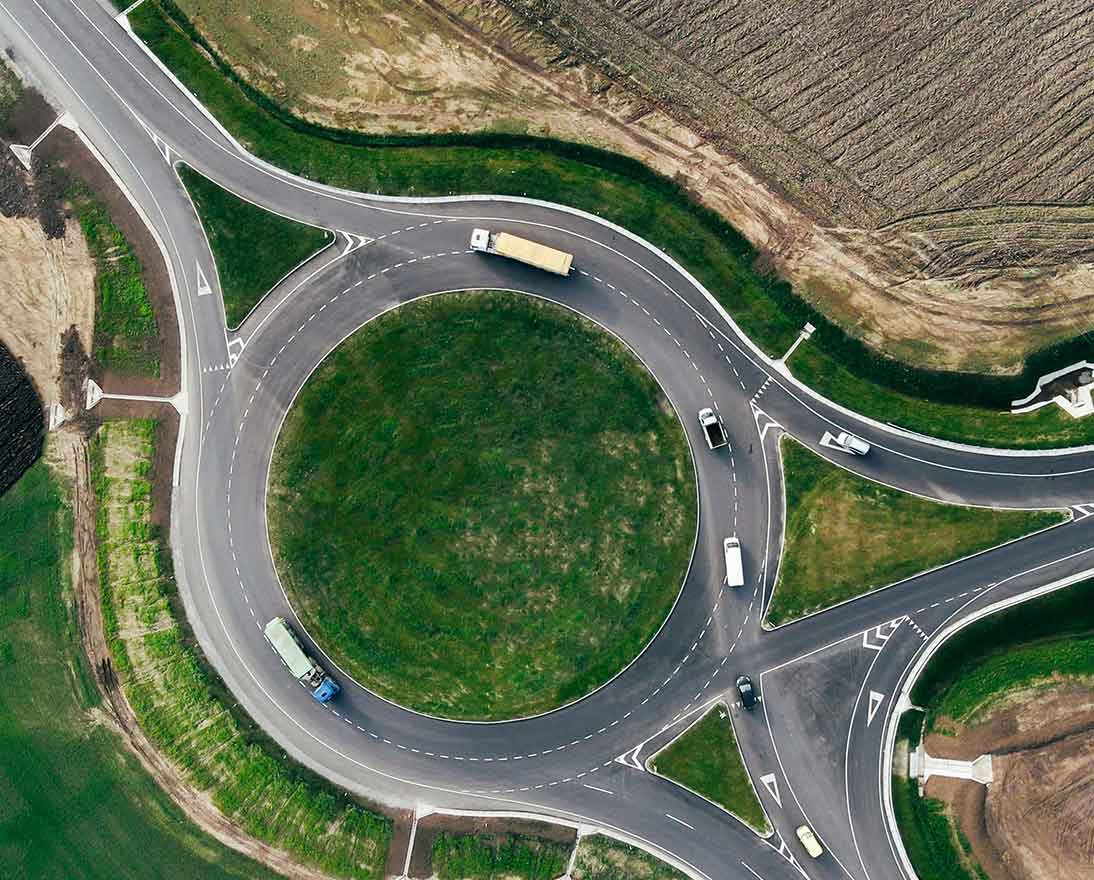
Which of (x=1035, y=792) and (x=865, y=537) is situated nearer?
(x=1035, y=792)

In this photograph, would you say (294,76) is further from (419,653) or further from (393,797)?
(393,797)

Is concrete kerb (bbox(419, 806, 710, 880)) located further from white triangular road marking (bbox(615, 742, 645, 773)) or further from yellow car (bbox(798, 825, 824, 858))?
yellow car (bbox(798, 825, 824, 858))

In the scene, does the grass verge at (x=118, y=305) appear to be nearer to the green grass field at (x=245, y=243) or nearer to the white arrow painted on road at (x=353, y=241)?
the green grass field at (x=245, y=243)

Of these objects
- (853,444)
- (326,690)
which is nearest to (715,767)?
(853,444)

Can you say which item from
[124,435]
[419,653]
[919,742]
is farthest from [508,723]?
[124,435]

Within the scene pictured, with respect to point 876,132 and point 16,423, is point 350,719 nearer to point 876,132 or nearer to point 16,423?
point 16,423

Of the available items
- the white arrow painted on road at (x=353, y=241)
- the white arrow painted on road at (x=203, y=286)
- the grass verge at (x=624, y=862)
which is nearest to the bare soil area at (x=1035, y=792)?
the grass verge at (x=624, y=862)
